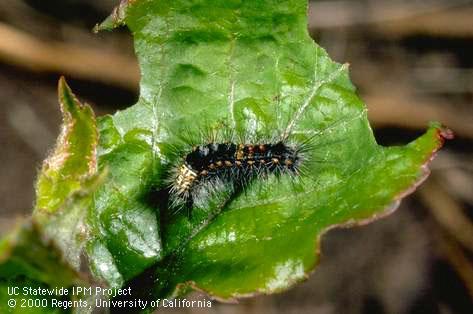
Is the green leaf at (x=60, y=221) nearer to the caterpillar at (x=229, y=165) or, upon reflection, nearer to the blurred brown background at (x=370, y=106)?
the caterpillar at (x=229, y=165)

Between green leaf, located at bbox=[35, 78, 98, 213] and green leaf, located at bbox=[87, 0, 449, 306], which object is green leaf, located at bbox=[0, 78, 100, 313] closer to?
green leaf, located at bbox=[35, 78, 98, 213]

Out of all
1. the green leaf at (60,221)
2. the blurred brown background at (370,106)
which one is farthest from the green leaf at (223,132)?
the blurred brown background at (370,106)

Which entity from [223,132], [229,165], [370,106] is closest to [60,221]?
[223,132]

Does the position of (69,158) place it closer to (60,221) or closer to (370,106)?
(60,221)

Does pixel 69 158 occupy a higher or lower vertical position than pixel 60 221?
higher

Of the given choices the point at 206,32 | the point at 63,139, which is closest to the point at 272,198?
the point at 206,32
